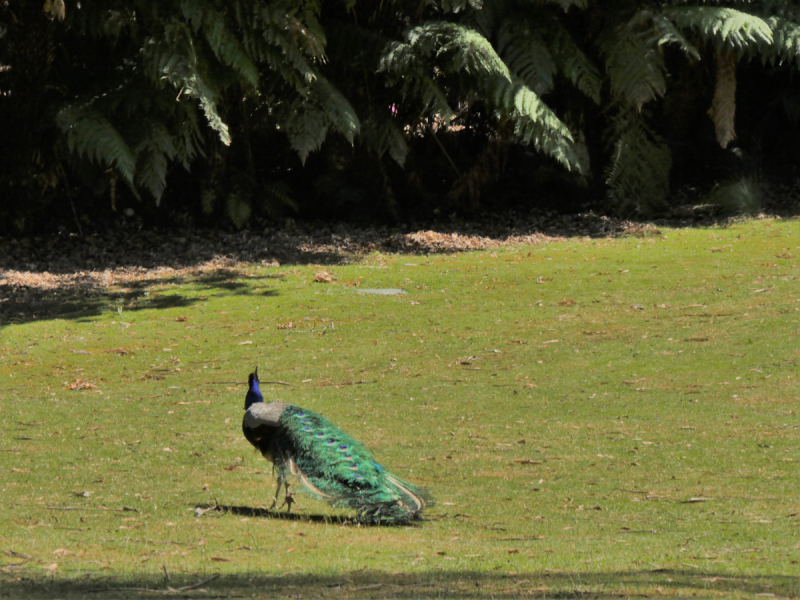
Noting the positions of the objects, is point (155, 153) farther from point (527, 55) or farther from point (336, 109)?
point (527, 55)

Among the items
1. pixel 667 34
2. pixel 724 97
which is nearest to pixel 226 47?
pixel 667 34

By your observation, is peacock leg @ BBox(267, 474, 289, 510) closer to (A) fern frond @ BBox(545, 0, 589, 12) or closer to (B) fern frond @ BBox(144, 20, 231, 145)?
(B) fern frond @ BBox(144, 20, 231, 145)

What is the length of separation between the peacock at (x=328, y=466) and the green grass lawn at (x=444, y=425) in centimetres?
16

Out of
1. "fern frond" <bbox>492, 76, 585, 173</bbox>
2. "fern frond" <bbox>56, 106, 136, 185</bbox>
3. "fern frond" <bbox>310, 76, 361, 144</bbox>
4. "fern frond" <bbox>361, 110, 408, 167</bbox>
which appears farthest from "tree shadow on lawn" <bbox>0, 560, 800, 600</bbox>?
"fern frond" <bbox>361, 110, 408, 167</bbox>

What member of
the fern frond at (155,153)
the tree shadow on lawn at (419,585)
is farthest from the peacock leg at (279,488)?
the fern frond at (155,153)

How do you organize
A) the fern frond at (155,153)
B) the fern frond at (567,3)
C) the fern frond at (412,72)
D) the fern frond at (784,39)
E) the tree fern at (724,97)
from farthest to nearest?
the tree fern at (724,97)
the fern frond at (784,39)
the fern frond at (567,3)
the fern frond at (412,72)
the fern frond at (155,153)

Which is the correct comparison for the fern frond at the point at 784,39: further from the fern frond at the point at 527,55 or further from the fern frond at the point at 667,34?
the fern frond at the point at 527,55

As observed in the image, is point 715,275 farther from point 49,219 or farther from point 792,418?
point 49,219

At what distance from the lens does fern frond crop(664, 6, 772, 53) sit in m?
15.9

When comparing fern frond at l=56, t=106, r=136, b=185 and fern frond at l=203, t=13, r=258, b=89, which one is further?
fern frond at l=203, t=13, r=258, b=89

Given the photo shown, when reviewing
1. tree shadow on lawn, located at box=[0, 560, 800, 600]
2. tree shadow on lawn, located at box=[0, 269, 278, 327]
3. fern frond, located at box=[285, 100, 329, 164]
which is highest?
fern frond, located at box=[285, 100, 329, 164]

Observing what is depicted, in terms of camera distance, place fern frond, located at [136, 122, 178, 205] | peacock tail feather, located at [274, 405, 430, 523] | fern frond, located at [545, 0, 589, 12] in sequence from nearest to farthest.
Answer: peacock tail feather, located at [274, 405, 430, 523]
fern frond, located at [136, 122, 178, 205]
fern frond, located at [545, 0, 589, 12]

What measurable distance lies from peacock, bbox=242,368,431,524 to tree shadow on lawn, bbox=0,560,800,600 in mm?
966

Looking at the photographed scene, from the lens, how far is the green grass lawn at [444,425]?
14.6 feet
